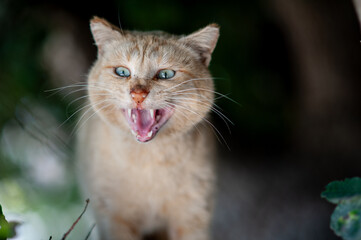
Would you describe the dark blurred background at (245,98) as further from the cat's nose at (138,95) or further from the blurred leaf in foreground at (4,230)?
the blurred leaf in foreground at (4,230)

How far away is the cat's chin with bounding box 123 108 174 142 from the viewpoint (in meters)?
1.79

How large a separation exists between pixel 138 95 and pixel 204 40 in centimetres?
49

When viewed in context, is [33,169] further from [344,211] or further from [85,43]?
[344,211]

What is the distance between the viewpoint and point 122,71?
1.91 metres

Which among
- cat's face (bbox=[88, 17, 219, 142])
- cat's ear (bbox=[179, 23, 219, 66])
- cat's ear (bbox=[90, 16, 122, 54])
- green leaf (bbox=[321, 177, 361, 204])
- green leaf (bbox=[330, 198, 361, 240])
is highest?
cat's ear (bbox=[90, 16, 122, 54])

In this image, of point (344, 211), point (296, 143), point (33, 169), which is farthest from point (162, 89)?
point (296, 143)

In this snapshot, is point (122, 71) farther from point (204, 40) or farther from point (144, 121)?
point (204, 40)

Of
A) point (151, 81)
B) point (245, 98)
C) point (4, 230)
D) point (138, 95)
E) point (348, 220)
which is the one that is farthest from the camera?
point (245, 98)

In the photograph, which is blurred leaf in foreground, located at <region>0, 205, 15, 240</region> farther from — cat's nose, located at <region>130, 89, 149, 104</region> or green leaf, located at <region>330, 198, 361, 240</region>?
green leaf, located at <region>330, 198, 361, 240</region>

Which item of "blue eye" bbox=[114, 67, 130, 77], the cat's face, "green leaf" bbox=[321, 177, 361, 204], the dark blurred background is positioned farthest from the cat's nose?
the dark blurred background

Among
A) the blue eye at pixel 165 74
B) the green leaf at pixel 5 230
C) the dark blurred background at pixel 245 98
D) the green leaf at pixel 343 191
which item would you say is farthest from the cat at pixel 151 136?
the green leaf at pixel 343 191

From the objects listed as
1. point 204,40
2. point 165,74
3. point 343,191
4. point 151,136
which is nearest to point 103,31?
point 165,74

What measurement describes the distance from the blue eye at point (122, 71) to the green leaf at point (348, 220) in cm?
115

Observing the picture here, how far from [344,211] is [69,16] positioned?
9.17ft
